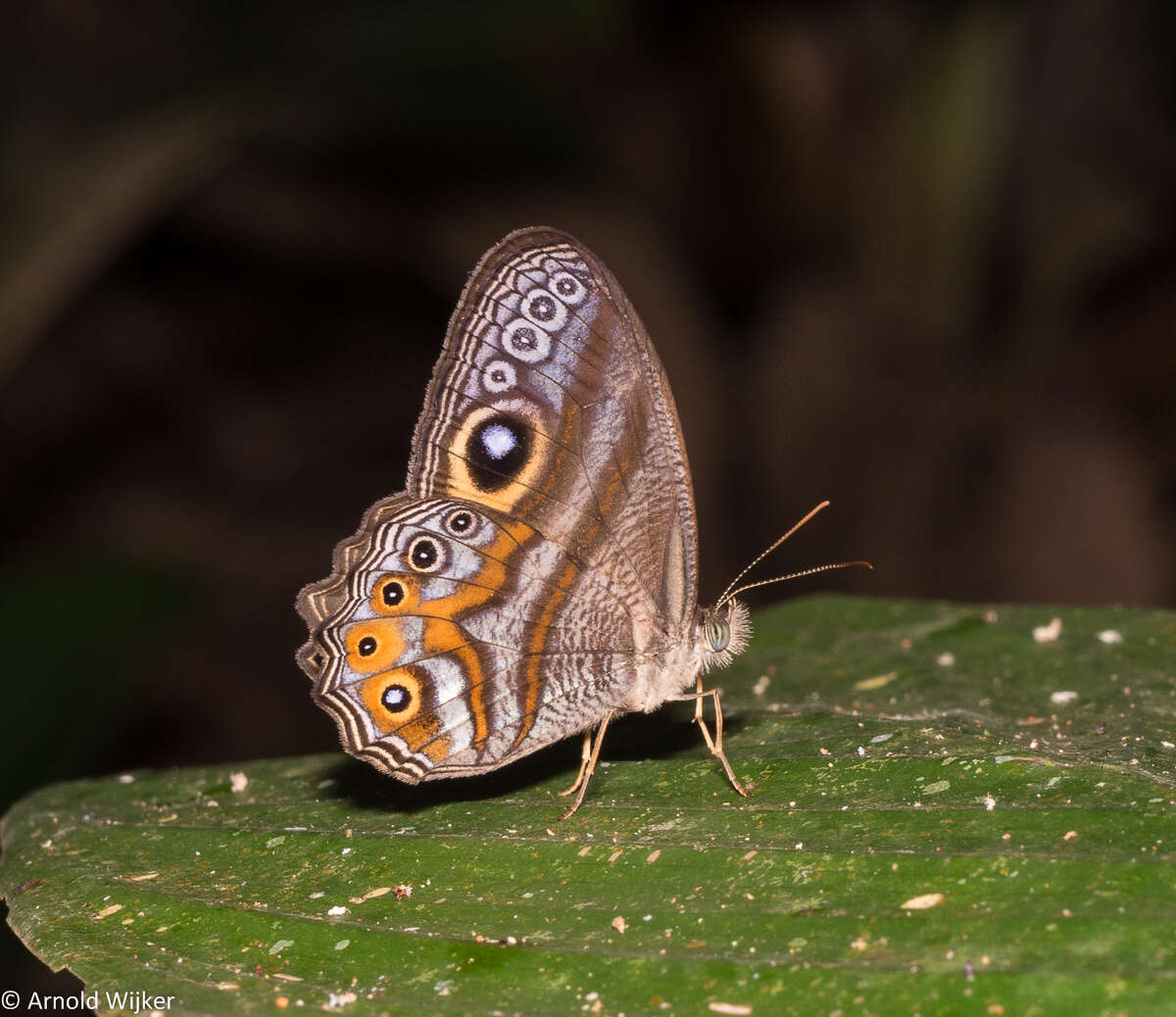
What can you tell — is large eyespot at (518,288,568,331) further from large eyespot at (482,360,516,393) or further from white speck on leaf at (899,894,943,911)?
white speck on leaf at (899,894,943,911)

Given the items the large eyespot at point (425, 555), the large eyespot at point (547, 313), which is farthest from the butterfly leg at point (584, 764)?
the large eyespot at point (547, 313)

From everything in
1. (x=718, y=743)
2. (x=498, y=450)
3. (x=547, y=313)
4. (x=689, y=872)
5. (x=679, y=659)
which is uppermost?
(x=547, y=313)

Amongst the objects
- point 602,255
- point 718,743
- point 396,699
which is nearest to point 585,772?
point 718,743

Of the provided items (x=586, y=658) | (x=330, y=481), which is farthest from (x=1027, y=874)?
(x=330, y=481)

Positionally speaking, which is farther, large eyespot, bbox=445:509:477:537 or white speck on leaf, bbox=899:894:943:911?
large eyespot, bbox=445:509:477:537

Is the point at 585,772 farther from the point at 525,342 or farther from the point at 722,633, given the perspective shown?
the point at 525,342

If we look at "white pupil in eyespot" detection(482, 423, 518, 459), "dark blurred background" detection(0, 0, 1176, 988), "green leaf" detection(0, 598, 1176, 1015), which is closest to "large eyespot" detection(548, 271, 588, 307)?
"white pupil in eyespot" detection(482, 423, 518, 459)

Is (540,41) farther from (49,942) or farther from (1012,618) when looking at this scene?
(49,942)
